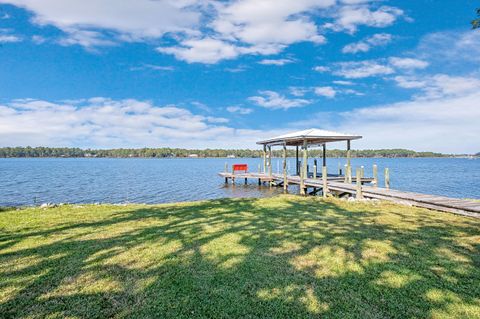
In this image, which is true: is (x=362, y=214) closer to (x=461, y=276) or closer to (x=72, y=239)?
(x=461, y=276)

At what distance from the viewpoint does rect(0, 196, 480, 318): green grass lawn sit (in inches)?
140

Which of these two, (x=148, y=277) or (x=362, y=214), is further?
(x=362, y=214)

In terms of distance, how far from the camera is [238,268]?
4.73m

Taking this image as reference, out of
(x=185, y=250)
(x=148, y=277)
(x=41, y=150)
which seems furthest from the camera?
(x=41, y=150)

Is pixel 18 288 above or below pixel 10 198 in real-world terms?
above

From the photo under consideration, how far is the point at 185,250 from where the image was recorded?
5.59 meters

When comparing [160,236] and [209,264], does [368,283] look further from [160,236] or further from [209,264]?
[160,236]

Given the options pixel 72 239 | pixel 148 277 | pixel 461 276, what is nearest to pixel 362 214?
pixel 461 276

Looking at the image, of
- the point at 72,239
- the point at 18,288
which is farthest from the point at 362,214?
the point at 18,288

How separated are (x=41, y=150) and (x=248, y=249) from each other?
19131cm

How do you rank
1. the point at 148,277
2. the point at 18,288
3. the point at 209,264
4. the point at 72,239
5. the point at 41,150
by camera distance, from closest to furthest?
the point at 18,288 → the point at 148,277 → the point at 209,264 → the point at 72,239 → the point at 41,150

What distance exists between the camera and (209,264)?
4895mm

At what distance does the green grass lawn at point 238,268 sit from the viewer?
3.55 metres

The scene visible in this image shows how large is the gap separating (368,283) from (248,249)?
2244 millimetres
